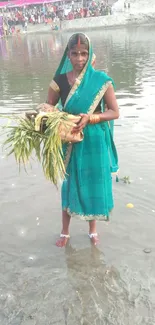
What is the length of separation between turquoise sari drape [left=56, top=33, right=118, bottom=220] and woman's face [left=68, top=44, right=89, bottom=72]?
41 millimetres

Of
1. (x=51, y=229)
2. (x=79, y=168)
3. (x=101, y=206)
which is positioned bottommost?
(x=51, y=229)

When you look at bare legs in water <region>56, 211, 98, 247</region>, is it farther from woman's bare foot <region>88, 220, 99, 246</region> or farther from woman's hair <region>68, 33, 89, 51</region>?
woman's hair <region>68, 33, 89, 51</region>

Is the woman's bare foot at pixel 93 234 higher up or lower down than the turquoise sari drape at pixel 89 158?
lower down

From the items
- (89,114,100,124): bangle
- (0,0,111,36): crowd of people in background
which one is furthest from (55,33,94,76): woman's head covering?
(0,0,111,36): crowd of people in background

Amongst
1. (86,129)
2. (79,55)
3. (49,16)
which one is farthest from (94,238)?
(49,16)

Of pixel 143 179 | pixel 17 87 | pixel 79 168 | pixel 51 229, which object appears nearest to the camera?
pixel 79 168

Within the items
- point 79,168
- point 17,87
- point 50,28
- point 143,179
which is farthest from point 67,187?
point 50,28

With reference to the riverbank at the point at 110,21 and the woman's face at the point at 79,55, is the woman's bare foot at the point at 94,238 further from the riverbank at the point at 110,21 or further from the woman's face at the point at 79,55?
the riverbank at the point at 110,21

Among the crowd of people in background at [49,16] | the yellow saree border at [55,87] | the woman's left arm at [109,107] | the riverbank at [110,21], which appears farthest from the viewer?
the crowd of people in background at [49,16]

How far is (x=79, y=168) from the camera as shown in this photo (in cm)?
305

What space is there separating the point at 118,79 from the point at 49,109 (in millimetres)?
8568

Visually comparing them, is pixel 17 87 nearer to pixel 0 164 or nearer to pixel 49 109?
pixel 0 164

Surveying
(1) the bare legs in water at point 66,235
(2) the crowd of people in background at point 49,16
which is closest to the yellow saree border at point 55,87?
(1) the bare legs in water at point 66,235

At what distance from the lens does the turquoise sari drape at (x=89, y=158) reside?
2852mm
